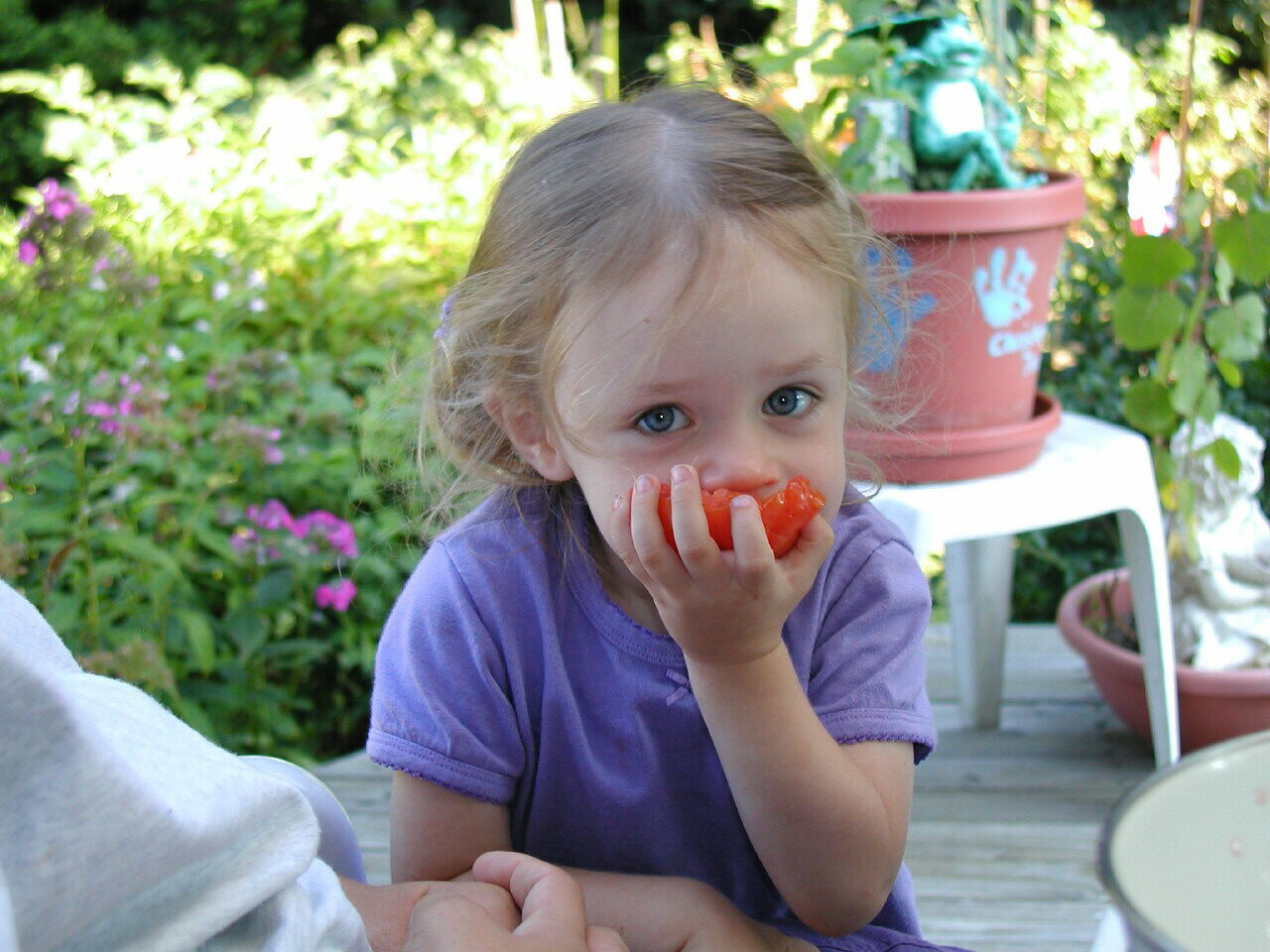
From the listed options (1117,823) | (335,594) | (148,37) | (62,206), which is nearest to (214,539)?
(335,594)

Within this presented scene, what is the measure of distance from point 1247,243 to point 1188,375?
0.72ft

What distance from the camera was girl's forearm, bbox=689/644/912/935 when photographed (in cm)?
101

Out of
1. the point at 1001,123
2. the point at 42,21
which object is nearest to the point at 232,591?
the point at 1001,123

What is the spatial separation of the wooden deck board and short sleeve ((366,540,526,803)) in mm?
896

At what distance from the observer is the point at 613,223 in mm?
1102

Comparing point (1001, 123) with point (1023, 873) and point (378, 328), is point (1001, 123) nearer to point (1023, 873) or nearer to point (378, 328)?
point (1023, 873)

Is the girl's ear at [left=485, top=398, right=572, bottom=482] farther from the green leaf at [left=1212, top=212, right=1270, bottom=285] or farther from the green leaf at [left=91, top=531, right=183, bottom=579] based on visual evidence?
the green leaf at [left=1212, top=212, right=1270, bottom=285]

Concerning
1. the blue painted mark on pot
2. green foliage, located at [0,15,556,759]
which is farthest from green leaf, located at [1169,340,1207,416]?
green foliage, located at [0,15,556,759]

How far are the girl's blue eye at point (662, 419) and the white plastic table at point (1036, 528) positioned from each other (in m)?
0.82

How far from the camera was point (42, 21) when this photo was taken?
234 inches

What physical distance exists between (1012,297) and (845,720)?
3.41ft

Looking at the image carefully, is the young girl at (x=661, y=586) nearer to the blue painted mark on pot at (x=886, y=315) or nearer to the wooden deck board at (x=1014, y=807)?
the blue painted mark on pot at (x=886, y=315)

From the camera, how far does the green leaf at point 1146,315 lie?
2059 mm

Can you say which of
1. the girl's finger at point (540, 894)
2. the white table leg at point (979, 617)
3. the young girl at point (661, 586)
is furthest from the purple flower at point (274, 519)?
the girl's finger at point (540, 894)
